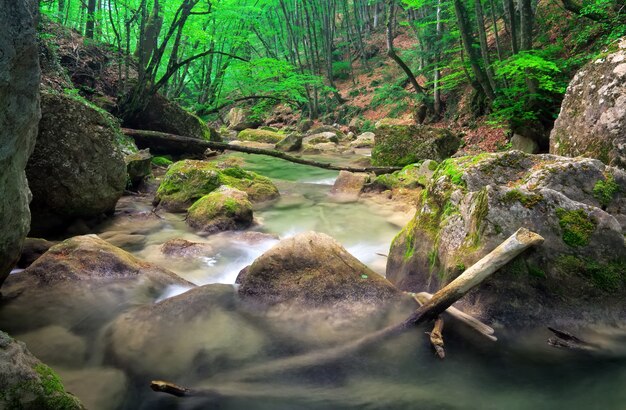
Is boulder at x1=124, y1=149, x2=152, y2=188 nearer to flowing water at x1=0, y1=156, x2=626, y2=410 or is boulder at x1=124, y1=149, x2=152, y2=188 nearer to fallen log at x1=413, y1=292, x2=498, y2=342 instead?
flowing water at x1=0, y1=156, x2=626, y2=410

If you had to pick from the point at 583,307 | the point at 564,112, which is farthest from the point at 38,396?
the point at 564,112

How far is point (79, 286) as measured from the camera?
3.86m

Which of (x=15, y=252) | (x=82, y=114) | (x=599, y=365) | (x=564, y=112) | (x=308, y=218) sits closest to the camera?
(x=599, y=365)

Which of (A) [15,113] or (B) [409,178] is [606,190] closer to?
(A) [15,113]

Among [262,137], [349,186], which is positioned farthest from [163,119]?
[262,137]

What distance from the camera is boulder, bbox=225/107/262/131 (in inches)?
1129

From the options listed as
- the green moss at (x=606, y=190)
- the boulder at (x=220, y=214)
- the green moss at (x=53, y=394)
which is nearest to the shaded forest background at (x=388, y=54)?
the green moss at (x=606, y=190)

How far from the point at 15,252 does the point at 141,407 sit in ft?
5.71

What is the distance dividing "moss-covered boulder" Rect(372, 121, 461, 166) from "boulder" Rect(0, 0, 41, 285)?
9151 millimetres

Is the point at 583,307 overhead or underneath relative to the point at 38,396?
underneath

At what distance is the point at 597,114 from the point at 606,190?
246 centimetres

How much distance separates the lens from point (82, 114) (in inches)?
229

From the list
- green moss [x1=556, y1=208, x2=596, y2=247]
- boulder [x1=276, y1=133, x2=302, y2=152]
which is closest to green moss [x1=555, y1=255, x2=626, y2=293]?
green moss [x1=556, y1=208, x2=596, y2=247]

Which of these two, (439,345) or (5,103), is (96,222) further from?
(439,345)
